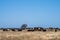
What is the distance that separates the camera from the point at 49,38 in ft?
103

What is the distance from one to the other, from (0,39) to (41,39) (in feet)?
24.8

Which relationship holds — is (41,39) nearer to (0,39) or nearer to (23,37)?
(23,37)

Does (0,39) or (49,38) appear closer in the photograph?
(0,39)

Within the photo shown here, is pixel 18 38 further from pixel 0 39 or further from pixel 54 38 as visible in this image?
pixel 54 38

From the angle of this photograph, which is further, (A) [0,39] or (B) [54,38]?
(B) [54,38]

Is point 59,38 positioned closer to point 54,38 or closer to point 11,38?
point 54,38

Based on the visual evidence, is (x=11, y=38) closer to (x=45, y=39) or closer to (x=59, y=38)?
(x=45, y=39)

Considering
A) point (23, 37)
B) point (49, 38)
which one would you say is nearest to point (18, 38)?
point (23, 37)

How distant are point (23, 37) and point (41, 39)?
11.2 ft

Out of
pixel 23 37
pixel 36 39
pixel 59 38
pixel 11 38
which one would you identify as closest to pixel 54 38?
pixel 59 38

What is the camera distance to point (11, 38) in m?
30.6

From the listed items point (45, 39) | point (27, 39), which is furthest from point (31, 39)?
point (45, 39)

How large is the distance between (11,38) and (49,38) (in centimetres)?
725

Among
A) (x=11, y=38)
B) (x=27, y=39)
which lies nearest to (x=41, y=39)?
(x=27, y=39)
